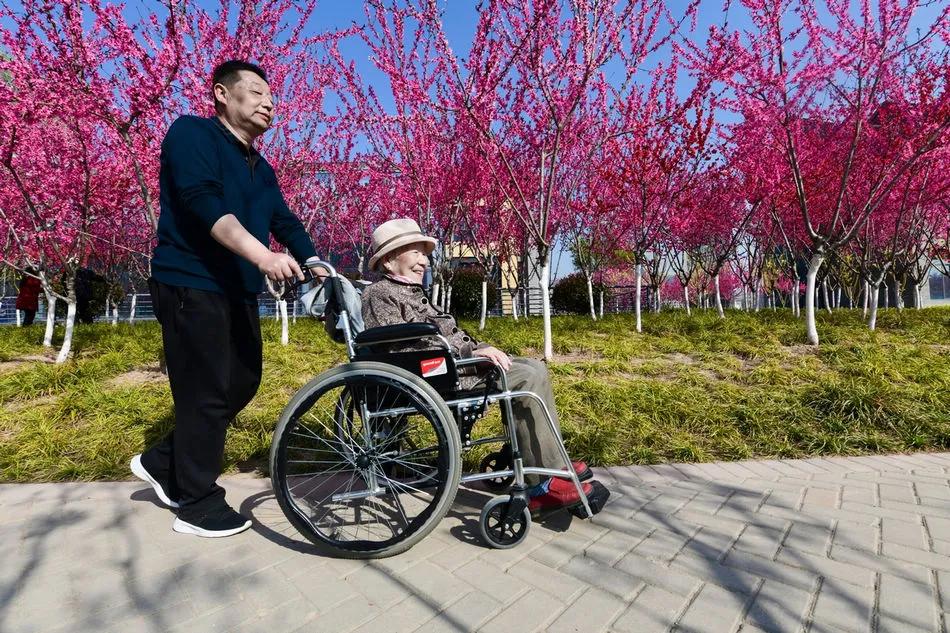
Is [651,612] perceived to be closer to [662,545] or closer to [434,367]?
[662,545]

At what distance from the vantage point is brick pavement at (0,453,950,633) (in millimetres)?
1479

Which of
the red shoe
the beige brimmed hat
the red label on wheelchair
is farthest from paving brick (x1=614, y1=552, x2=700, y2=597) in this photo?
the beige brimmed hat

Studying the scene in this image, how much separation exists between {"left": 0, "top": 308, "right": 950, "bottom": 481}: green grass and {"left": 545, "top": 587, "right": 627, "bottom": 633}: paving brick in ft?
4.86

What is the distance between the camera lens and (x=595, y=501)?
2105mm

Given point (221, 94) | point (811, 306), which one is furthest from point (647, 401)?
point (811, 306)

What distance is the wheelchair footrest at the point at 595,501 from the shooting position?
2098 millimetres

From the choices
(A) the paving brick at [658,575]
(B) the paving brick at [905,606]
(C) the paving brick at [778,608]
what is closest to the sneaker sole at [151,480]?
(A) the paving brick at [658,575]

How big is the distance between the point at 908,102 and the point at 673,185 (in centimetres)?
367

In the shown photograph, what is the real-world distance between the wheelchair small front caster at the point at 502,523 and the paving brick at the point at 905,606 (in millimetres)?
1076

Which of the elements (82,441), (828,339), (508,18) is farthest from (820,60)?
(82,441)

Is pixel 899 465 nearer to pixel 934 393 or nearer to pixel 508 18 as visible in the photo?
pixel 934 393

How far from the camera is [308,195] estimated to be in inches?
470

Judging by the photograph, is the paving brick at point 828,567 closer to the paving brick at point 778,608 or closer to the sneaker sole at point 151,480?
the paving brick at point 778,608

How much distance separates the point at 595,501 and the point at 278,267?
1536 millimetres
